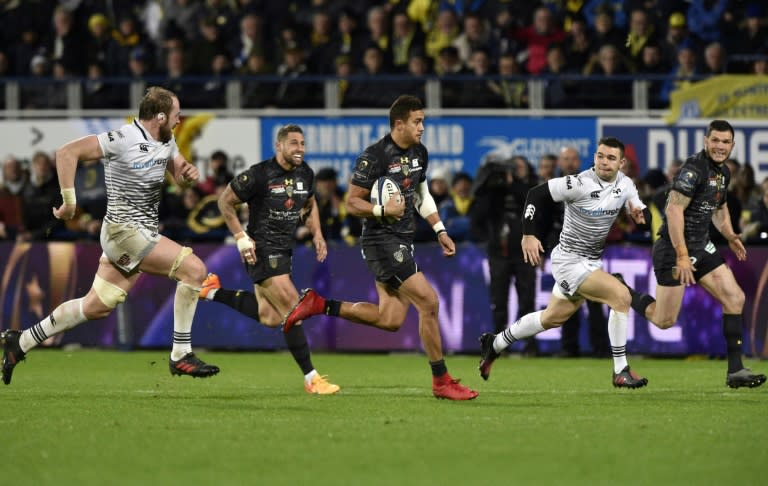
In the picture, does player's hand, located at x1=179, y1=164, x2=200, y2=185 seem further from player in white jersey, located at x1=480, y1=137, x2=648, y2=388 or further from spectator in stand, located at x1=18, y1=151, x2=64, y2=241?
spectator in stand, located at x1=18, y1=151, x2=64, y2=241

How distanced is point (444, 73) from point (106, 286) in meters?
9.06

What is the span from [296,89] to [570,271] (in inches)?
342

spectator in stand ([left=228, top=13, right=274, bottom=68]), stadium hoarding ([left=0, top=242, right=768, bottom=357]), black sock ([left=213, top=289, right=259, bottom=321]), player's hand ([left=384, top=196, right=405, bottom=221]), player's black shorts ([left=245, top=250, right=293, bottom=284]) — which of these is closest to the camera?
player's hand ([left=384, top=196, right=405, bottom=221])

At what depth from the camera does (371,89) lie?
19906mm

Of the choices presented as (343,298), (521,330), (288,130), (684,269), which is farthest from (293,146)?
(343,298)

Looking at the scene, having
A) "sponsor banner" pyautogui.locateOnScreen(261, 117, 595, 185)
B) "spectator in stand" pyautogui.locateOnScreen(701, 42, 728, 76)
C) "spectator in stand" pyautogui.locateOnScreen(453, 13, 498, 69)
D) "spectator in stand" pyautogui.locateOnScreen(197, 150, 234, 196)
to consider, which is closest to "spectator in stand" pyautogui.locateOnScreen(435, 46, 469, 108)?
"spectator in stand" pyautogui.locateOnScreen(453, 13, 498, 69)

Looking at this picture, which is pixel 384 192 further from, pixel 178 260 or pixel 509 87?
pixel 509 87

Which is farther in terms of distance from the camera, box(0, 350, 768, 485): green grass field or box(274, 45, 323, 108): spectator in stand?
box(274, 45, 323, 108): spectator in stand

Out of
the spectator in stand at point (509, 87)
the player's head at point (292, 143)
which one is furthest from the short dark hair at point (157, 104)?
the spectator in stand at point (509, 87)

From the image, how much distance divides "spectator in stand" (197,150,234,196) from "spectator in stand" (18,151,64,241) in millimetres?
1908

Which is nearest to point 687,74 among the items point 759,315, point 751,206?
point 751,206

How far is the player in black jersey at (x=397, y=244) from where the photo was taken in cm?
1155

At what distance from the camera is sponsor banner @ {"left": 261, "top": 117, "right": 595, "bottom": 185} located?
19125mm

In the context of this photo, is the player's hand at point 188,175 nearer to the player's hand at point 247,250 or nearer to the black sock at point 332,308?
the player's hand at point 247,250
